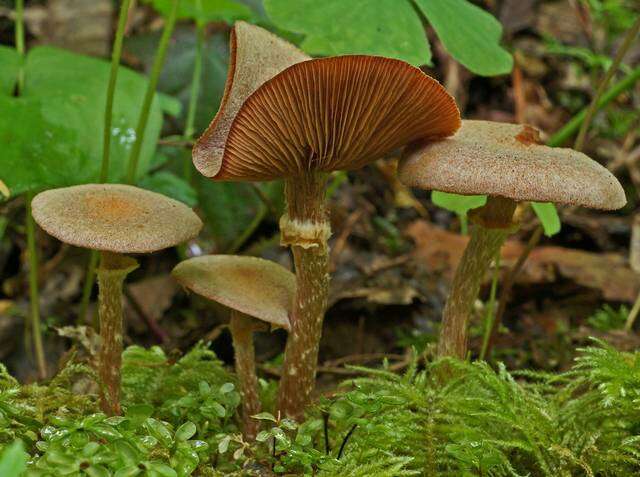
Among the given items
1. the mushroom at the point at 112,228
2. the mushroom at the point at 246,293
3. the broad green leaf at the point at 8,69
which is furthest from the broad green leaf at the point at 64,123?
the mushroom at the point at 246,293

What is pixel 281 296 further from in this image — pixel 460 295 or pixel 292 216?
pixel 460 295

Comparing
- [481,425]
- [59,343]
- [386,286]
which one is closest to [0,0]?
[59,343]

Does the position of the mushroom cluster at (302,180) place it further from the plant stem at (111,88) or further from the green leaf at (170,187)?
the green leaf at (170,187)

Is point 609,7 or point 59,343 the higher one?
point 609,7

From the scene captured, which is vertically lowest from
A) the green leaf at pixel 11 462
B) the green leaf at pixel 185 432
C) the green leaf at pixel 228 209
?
the green leaf at pixel 228 209

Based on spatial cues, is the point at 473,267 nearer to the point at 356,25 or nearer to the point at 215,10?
the point at 356,25

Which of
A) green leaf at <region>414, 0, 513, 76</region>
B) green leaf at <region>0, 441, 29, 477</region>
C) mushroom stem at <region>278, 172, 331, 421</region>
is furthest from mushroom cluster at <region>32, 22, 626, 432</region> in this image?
green leaf at <region>0, 441, 29, 477</region>
